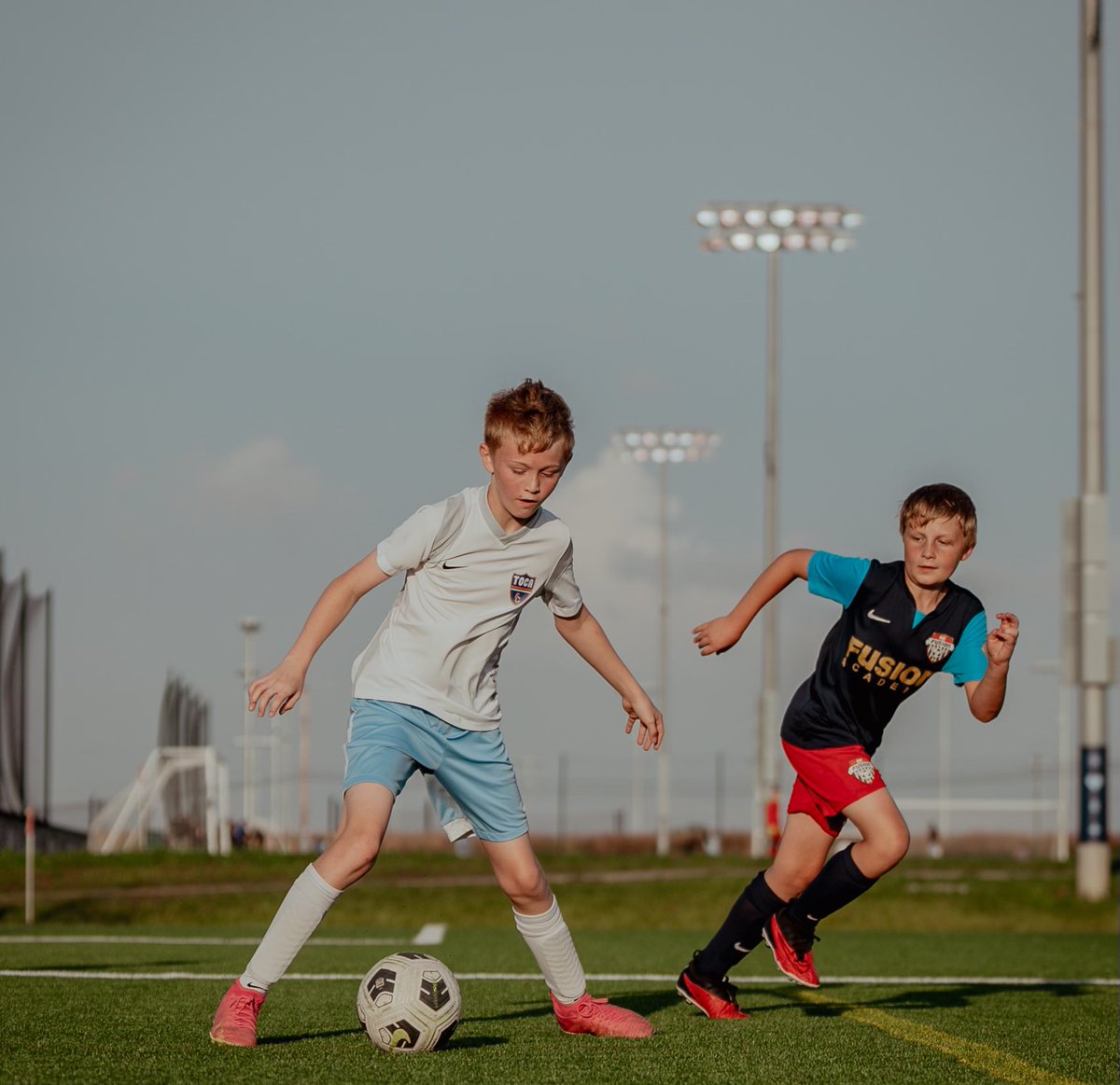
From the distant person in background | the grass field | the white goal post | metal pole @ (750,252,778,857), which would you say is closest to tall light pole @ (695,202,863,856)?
metal pole @ (750,252,778,857)

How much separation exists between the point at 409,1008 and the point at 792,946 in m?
1.80

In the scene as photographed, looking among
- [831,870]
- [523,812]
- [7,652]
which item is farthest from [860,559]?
[7,652]

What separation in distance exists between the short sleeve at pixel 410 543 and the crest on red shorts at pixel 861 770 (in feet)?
6.19

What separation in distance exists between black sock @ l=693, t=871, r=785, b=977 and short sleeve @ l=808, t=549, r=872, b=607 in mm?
1162

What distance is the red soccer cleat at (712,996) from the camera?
6.71 m

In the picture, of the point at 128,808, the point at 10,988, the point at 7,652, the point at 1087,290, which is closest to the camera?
the point at 10,988

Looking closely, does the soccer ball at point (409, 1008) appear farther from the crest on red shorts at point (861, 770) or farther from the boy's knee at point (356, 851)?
the crest on red shorts at point (861, 770)

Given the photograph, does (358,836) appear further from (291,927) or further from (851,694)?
(851,694)

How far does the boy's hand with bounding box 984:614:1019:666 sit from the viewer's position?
5848mm

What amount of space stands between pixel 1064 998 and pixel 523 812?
3.69m

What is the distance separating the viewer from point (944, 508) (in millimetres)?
6184

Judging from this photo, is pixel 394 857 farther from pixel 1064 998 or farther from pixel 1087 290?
pixel 1064 998

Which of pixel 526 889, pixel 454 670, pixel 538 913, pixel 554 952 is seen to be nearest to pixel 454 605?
pixel 454 670

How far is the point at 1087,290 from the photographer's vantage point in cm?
1916
